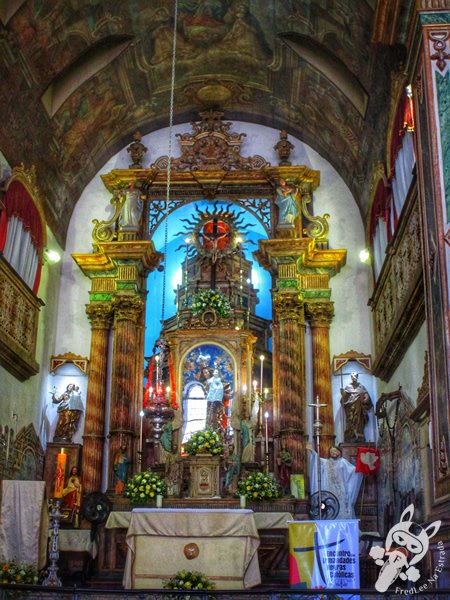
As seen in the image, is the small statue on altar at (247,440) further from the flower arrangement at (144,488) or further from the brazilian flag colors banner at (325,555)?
the brazilian flag colors banner at (325,555)

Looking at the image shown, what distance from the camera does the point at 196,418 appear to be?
658 inches

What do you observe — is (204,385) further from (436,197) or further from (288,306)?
(436,197)

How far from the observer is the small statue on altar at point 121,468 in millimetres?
15509

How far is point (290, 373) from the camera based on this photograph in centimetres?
1647

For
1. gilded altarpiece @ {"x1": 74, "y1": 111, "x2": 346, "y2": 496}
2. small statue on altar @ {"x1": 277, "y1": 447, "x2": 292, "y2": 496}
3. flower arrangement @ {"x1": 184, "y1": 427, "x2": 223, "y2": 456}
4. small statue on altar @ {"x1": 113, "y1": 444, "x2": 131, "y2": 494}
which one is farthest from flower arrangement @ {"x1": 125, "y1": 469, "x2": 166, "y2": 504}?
small statue on altar @ {"x1": 277, "y1": 447, "x2": 292, "y2": 496}

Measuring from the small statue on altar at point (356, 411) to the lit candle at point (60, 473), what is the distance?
584 centimetres

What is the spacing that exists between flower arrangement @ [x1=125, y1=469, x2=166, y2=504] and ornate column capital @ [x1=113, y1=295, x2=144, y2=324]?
4224mm

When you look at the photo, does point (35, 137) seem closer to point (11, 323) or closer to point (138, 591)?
point (11, 323)

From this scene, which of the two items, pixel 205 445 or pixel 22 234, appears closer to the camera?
pixel 205 445

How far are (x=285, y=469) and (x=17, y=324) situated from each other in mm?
6057

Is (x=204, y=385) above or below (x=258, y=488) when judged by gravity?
above

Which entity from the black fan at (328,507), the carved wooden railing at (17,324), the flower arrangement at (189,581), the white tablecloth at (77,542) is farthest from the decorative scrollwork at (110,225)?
the flower arrangement at (189,581)

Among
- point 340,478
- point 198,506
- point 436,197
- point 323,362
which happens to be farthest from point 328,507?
point 436,197

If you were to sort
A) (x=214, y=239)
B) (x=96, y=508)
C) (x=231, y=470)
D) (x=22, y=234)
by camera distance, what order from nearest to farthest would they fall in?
(x=96, y=508), (x=22, y=234), (x=231, y=470), (x=214, y=239)
